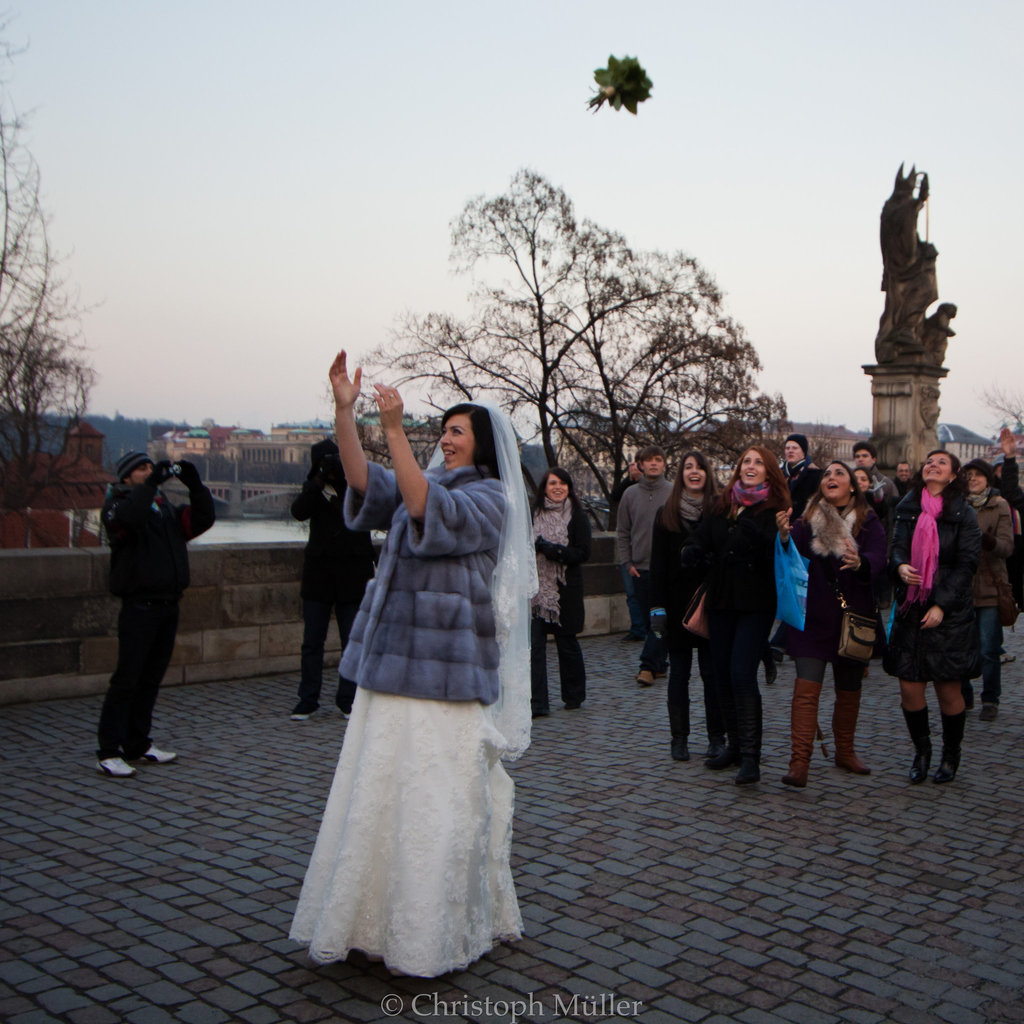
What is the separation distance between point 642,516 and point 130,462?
5269 mm

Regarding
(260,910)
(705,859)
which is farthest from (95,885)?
(705,859)

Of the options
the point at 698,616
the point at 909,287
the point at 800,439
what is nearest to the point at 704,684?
the point at 698,616

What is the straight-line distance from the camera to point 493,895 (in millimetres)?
3953

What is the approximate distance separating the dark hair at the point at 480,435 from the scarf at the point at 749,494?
116 inches

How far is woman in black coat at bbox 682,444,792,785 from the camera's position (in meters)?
6.36

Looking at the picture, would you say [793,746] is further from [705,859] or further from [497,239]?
[497,239]

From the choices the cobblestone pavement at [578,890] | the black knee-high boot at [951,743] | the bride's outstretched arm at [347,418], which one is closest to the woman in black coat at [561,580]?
the cobblestone pavement at [578,890]

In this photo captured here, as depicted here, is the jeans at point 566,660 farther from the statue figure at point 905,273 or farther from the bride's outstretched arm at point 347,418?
the statue figure at point 905,273

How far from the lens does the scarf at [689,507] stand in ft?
23.5

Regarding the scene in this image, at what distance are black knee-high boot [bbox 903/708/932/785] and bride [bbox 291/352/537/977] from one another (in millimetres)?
3384

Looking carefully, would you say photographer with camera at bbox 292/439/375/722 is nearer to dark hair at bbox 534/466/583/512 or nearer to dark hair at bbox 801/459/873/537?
dark hair at bbox 534/466/583/512

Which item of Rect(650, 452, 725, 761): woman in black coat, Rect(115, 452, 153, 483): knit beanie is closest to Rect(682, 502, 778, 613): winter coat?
Rect(650, 452, 725, 761): woman in black coat

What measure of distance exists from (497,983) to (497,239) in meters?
30.4

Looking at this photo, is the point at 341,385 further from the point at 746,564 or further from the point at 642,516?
the point at 642,516
